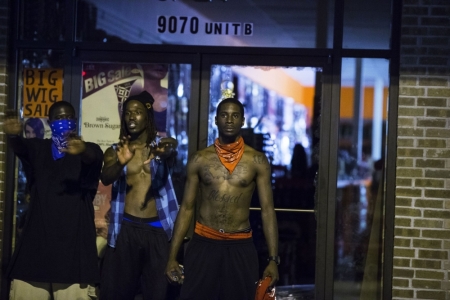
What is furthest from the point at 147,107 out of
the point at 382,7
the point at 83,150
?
the point at 382,7

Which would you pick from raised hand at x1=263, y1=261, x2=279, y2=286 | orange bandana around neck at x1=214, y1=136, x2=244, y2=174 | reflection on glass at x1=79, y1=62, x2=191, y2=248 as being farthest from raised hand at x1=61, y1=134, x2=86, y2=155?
reflection on glass at x1=79, y1=62, x2=191, y2=248

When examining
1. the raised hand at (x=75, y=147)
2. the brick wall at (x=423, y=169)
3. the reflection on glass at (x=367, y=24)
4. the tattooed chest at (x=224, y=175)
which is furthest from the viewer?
the reflection on glass at (x=367, y=24)

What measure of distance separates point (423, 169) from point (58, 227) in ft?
10.9

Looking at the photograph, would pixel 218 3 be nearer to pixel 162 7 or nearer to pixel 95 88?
pixel 162 7

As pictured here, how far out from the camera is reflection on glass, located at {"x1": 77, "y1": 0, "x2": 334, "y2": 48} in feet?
24.6

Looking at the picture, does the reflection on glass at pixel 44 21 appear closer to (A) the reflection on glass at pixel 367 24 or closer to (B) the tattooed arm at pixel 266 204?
(B) the tattooed arm at pixel 266 204

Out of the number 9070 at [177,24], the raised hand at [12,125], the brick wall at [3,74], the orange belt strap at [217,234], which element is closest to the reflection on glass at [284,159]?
the number 9070 at [177,24]

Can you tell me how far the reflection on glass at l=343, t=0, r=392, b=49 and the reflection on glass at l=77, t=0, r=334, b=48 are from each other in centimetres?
17

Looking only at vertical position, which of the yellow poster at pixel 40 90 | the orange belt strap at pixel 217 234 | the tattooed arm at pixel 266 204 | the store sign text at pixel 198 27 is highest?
the store sign text at pixel 198 27

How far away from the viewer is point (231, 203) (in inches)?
241

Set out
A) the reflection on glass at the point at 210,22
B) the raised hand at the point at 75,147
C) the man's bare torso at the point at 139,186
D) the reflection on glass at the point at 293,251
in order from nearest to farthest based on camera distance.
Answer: the raised hand at the point at 75,147 → the man's bare torso at the point at 139,186 → the reflection on glass at the point at 210,22 → the reflection on glass at the point at 293,251

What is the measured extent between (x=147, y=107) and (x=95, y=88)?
1.40m

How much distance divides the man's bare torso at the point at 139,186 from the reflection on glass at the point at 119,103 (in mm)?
1199

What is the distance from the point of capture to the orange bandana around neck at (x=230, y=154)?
616 cm
